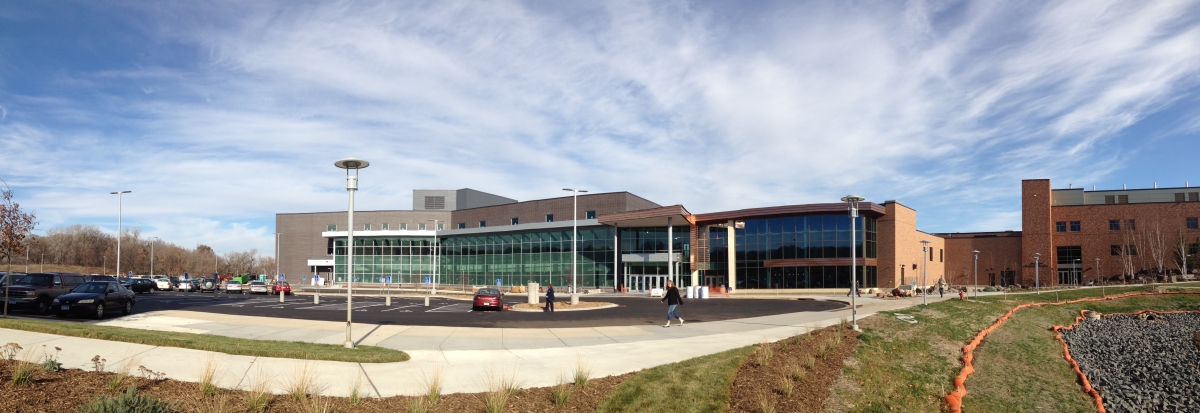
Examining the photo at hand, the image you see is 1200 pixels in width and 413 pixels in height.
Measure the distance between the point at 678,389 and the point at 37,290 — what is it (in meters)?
26.9

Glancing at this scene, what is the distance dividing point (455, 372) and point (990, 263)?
261ft

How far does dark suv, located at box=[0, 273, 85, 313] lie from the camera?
2480 cm

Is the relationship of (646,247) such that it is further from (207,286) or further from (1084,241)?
(1084,241)

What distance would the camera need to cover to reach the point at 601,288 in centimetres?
6838

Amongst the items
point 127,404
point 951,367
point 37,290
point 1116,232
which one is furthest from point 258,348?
point 1116,232

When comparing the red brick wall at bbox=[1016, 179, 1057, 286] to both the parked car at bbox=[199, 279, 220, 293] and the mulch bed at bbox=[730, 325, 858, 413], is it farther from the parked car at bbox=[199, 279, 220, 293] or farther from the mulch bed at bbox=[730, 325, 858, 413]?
the parked car at bbox=[199, 279, 220, 293]

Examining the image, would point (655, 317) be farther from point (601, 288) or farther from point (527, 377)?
point (601, 288)

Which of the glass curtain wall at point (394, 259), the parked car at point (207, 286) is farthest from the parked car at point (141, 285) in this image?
the glass curtain wall at point (394, 259)

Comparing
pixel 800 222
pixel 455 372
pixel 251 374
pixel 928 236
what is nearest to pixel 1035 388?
pixel 455 372

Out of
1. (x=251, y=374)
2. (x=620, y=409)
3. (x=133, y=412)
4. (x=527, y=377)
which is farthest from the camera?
(x=527, y=377)

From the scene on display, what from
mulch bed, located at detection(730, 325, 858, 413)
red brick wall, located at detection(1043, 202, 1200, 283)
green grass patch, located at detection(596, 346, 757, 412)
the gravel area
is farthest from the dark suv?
red brick wall, located at detection(1043, 202, 1200, 283)

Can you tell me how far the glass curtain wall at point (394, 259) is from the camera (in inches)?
3529

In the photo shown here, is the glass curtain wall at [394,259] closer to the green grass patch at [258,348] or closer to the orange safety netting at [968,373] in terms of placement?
the orange safety netting at [968,373]

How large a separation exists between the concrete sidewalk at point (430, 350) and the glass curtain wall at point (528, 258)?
45208mm
